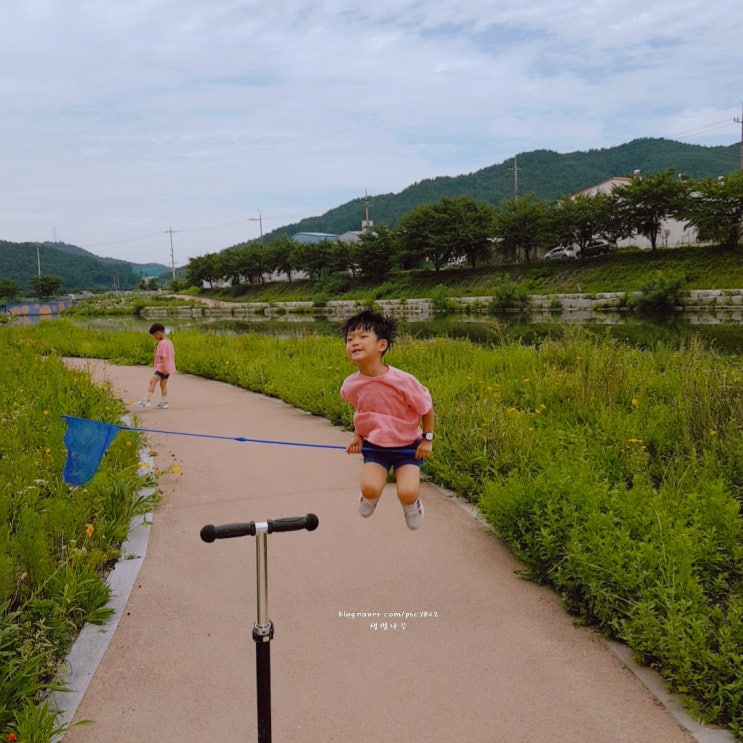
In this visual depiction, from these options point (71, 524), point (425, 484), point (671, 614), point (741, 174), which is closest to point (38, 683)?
point (71, 524)

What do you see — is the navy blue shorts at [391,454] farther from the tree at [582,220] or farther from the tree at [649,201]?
the tree at [582,220]

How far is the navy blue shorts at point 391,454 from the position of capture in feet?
8.39

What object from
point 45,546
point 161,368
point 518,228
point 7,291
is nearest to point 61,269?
point 7,291

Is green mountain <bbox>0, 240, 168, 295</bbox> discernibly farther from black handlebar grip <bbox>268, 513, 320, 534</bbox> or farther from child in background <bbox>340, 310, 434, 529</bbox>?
black handlebar grip <bbox>268, 513, 320, 534</bbox>

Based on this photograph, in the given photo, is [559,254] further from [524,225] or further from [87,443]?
[87,443]

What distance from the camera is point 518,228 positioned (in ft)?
133

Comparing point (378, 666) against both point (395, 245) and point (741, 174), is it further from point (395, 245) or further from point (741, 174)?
point (395, 245)

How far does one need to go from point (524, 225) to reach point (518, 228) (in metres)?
0.40

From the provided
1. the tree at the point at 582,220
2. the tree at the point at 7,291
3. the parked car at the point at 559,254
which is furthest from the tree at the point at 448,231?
the tree at the point at 7,291

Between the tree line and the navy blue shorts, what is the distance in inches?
1325

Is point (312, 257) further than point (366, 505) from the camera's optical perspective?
Yes

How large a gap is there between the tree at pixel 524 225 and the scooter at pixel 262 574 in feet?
130

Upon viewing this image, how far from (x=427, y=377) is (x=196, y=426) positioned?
2928 millimetres

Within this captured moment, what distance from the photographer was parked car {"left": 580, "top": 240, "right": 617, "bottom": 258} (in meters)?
38.9
